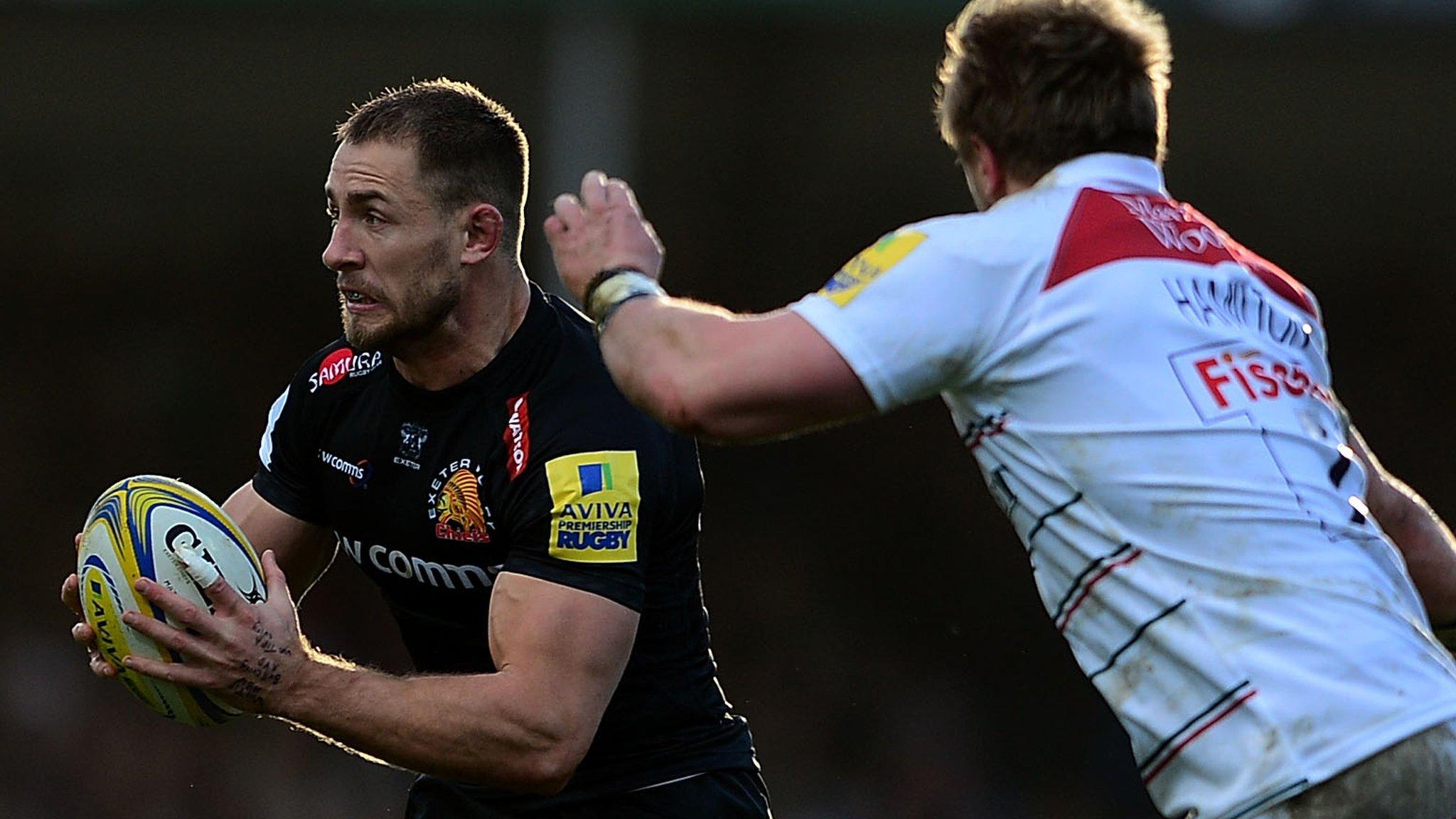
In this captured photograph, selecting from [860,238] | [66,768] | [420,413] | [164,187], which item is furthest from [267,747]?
[420,413]

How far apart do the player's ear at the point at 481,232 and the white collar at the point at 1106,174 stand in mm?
1589

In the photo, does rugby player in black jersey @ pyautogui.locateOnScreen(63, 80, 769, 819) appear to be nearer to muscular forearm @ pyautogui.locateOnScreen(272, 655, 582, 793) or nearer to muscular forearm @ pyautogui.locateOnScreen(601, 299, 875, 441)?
muscular forearm @ pyautogui.locateOnScreen(272, 655, 582, 793)

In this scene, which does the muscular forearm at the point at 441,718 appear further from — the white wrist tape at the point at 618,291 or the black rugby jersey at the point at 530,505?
the white wrist tape at the point at 618,291

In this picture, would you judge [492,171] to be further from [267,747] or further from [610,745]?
[267,747]

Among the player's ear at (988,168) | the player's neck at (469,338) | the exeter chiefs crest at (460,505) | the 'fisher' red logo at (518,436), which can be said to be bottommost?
the exeter chiefs crest at (460,505)

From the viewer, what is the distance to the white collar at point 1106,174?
10.5 feet

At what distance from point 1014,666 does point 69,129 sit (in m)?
7.33

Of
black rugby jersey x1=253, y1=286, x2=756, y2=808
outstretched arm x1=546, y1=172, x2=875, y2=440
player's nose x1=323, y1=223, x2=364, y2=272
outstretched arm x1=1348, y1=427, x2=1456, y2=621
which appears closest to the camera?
outstretched arm x1=546, y1=172, x2=875, y2=440

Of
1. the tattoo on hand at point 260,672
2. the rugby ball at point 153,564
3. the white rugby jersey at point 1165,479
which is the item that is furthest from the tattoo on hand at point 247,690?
the white rugby jersey at point 1165,479

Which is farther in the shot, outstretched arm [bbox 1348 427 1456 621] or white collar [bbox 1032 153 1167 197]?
outstretched arm [bbox 1348 427 1456 621]

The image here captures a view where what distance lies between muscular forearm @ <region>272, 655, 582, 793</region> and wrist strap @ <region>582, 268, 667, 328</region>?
93 centimetres

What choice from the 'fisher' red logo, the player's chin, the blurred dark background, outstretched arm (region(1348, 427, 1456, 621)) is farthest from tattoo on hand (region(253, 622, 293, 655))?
the blurred dark background

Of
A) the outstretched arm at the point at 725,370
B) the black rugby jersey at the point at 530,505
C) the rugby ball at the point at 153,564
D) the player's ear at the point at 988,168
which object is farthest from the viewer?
the black rugby jersey at the point at 530,505

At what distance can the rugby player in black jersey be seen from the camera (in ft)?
12.8
